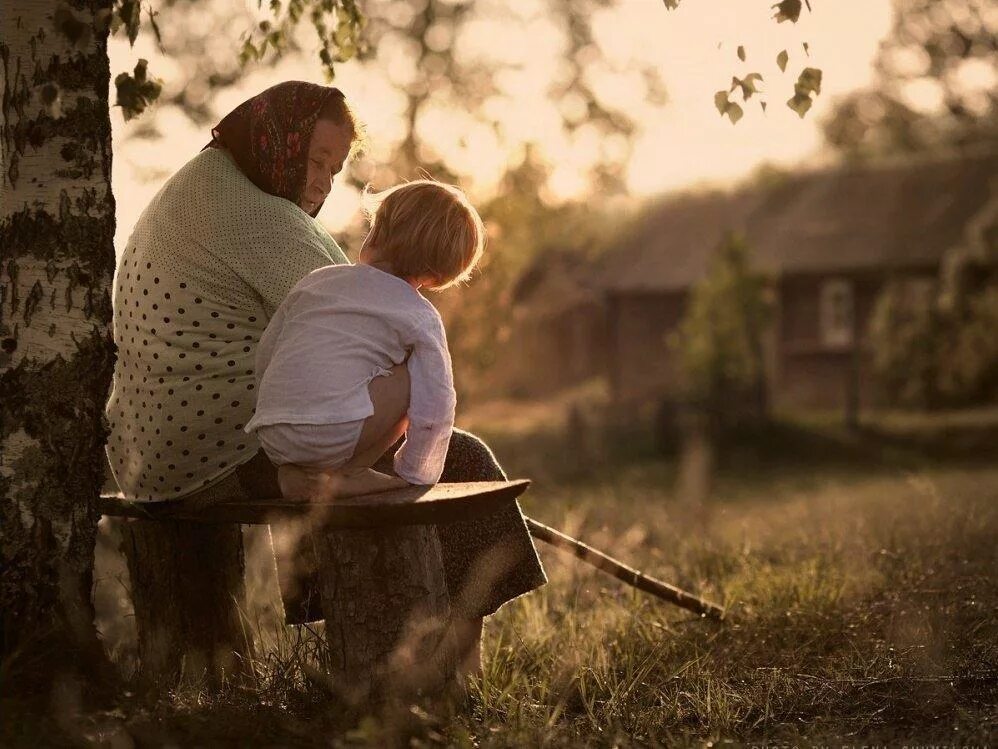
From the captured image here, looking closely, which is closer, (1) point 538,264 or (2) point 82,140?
(2) point 82,140

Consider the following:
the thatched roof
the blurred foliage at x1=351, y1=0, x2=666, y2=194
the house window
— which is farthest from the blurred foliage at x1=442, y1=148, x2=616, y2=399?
the house window

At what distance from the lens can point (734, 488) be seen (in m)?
14.6

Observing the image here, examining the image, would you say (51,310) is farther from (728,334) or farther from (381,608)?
(728,334)

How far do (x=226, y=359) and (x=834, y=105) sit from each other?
41.9m

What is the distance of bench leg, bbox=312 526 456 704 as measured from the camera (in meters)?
3.24

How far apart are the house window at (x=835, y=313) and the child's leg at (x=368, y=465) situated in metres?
23.9

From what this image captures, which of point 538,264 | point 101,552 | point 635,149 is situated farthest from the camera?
point 538,264

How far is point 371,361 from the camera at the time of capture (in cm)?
342

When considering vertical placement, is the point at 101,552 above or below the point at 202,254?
below

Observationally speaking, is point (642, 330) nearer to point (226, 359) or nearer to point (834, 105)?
point (834, 105)

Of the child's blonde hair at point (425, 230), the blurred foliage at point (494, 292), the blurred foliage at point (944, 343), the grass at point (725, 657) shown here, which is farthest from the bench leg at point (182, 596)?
the blurred foliage at point (944, 343)

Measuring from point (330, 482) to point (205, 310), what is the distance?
791 mm

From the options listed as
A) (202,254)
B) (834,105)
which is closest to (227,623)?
(202,254)

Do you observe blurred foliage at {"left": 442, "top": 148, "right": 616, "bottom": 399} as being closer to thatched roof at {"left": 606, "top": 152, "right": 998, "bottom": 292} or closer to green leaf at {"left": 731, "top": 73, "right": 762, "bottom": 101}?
green leaf at {"left": 731, "top": 73, "right": 762, "bottom": 101}
